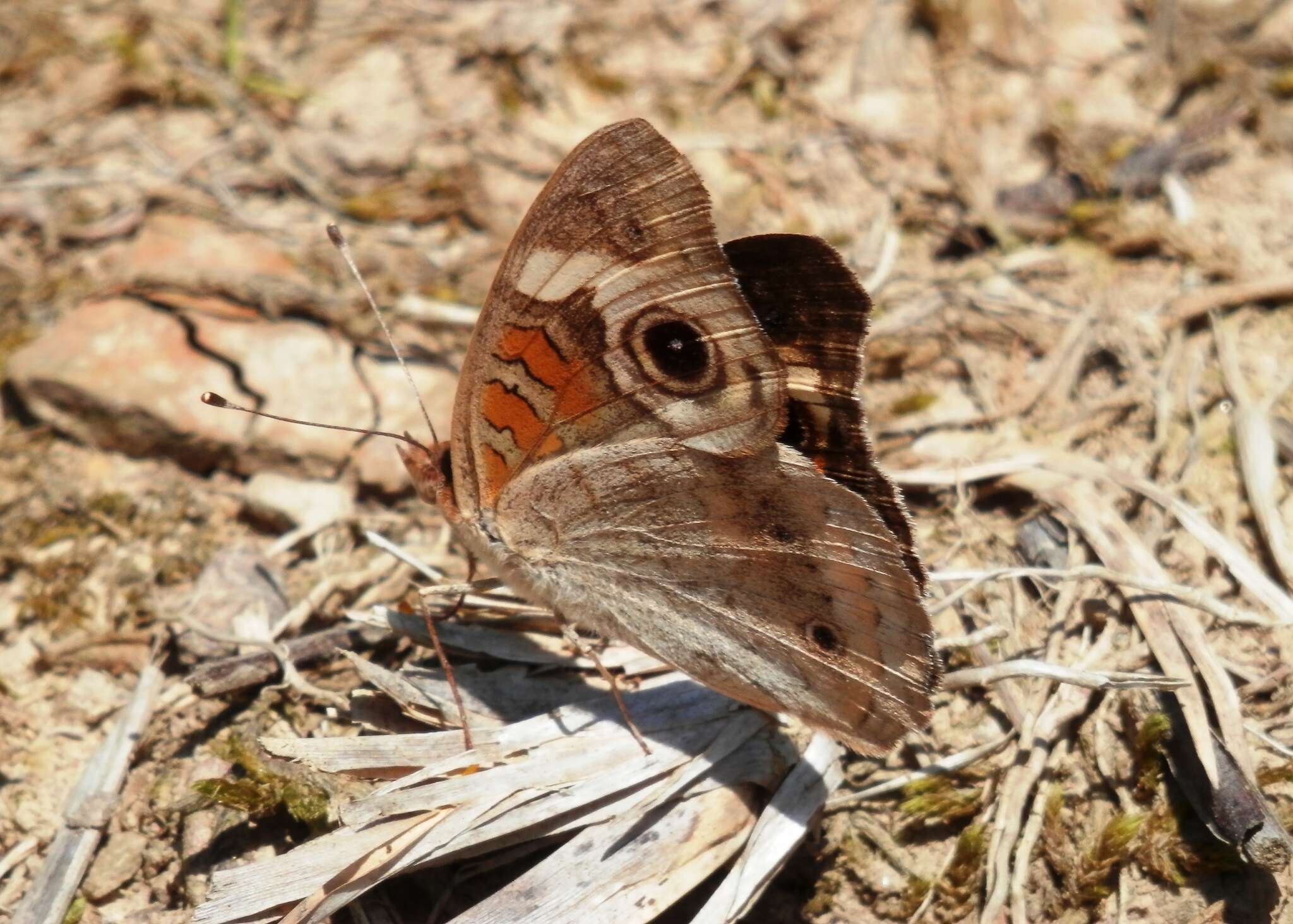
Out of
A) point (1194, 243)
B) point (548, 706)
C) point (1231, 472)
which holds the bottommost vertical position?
point (548, 706)

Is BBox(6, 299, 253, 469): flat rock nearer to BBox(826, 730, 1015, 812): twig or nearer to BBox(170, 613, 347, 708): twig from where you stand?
BBox(170, 613, 347, 708): twig

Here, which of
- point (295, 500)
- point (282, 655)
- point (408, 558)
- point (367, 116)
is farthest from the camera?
point (367, 116)

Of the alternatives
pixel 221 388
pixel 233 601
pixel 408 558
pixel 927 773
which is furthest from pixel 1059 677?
pixel 221 388

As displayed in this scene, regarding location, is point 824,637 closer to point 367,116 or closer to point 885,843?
point 885,843

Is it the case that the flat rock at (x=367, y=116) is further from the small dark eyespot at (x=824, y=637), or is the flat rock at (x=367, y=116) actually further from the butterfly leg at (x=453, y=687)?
the small dark eyespot at (x=824, y=637)

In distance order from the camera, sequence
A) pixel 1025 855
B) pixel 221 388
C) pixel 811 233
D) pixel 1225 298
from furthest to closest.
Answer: pixel 811 233 < pixel 1225 298 < pixel 221 388 < pixel 1025 855

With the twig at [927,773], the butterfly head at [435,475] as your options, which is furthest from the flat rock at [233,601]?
the twig at [927,773]

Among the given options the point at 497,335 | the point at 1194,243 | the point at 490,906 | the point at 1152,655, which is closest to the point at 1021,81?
the point at 1194,243


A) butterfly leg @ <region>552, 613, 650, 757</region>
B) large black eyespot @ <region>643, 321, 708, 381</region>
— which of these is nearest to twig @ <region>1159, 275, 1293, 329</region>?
large black eyespot @ <region>643, 321, 708, 381</region>

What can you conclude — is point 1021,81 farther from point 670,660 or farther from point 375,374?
point 670,660
